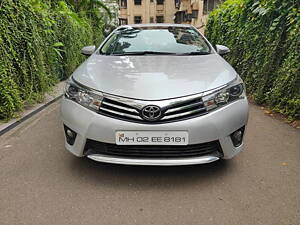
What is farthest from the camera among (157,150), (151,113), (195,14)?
(195,14)

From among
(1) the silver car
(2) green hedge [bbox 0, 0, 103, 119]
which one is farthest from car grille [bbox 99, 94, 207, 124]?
(2) green hedge [bbox 0, 0, 103, 119]

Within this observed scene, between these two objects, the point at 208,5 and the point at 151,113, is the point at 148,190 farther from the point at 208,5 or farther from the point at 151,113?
the point at 208,5

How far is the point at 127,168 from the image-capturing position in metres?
2.41

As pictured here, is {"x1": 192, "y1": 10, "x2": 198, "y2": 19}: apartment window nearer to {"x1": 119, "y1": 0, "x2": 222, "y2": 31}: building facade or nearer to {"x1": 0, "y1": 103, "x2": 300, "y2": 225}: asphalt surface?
{"x1": 119, "y1": 0, "x2": 222, "y2": 31}: building facade

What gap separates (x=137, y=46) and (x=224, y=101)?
5.17 feet

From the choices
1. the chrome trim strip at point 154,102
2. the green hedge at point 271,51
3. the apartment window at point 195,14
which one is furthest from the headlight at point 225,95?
the apartment window at point 195,14

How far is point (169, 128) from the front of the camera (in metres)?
1.93

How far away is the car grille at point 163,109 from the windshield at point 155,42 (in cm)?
122

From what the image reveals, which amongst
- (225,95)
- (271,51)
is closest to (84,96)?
(225,95)

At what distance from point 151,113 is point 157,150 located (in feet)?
1.07

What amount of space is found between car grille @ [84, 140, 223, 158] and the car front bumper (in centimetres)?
3

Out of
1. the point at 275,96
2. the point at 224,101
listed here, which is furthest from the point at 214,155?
the point at 275,96

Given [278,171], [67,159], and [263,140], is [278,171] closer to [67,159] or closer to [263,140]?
[263,140]

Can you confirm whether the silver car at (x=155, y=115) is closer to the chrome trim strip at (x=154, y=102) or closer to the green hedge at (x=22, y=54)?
the chrome trim strip at (x=154, y=102)
